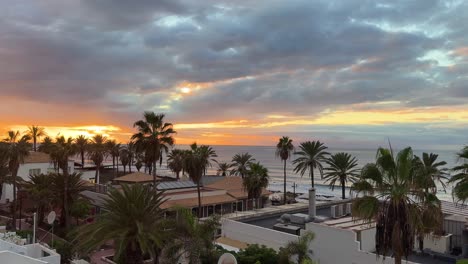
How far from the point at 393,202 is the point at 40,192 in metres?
29.7

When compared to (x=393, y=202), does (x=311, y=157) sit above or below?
above

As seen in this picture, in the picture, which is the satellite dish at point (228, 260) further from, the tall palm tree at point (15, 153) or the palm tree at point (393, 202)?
the tall palm tree at point (15, 153)

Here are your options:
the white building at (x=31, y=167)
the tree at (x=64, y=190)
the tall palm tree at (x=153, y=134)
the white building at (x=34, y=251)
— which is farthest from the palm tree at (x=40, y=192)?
the white building at (x=31, y=167)

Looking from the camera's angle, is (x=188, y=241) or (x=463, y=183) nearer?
(x=463, y=183)

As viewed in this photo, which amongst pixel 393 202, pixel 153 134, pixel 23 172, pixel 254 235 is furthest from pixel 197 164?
pixel 23 172

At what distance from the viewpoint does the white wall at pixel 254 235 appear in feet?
76.6

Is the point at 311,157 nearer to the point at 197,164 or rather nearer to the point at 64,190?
the point at 197,164

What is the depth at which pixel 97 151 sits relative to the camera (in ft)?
222

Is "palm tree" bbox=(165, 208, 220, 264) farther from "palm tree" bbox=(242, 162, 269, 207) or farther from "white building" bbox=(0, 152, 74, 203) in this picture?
"white building" bbox=(0, 152, 74, 203)

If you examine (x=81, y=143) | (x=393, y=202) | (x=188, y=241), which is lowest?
(x=188, y=241)

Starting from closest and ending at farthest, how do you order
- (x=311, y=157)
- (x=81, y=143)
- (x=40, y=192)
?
(x=40, y=192) → (x=311, y=157) → (x=81, y=143)

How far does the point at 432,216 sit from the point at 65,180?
29.6 meters

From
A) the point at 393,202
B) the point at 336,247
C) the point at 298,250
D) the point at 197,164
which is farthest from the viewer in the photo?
the point at 197,164

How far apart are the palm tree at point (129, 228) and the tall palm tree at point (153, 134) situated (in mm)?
18113
